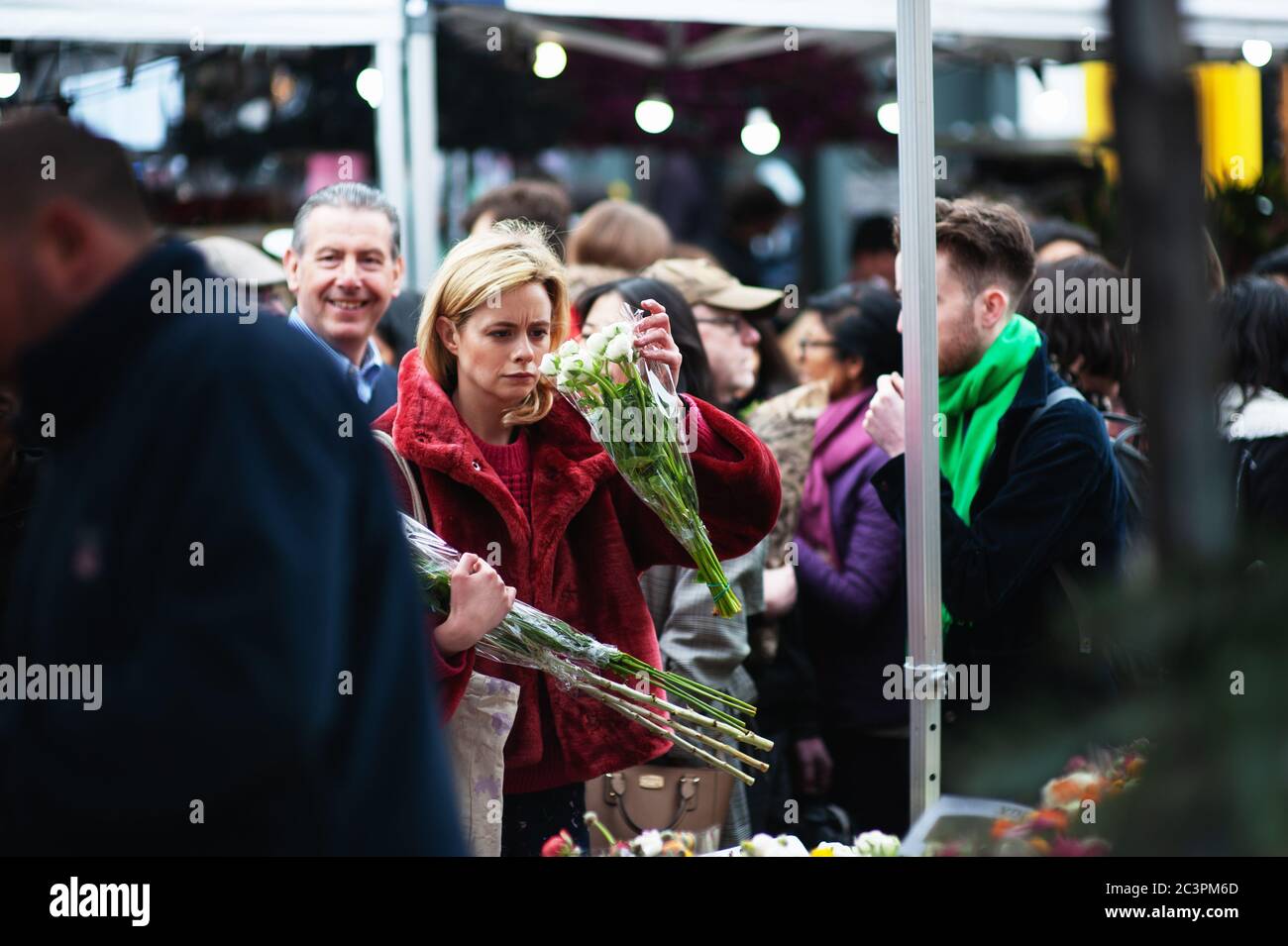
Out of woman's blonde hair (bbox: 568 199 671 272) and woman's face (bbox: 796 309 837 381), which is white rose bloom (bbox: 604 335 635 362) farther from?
woman's blonde hair (bbox: 568 199 671 272)

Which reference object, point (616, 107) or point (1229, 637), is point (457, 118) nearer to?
point (616, 107)

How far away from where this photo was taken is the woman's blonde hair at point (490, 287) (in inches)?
111

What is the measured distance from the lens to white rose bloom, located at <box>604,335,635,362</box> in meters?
2.71

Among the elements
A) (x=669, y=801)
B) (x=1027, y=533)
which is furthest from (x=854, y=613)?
(x=669, y=801)

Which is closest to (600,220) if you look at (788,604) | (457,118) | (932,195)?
(788,604)

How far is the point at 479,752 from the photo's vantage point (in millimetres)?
2738

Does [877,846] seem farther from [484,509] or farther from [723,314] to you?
[723,314]

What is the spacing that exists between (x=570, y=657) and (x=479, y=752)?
0.79ft

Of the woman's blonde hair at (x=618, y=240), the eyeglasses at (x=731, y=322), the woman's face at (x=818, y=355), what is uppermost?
the woman's blonde hair at (x=618, y=240)

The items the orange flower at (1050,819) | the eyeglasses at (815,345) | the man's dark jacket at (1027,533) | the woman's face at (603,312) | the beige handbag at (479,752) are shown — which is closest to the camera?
the orange flower at (1050,819)

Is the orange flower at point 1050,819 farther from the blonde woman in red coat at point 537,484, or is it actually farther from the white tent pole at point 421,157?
the white tent pole at point 421,157

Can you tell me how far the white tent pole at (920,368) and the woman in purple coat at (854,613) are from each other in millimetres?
990

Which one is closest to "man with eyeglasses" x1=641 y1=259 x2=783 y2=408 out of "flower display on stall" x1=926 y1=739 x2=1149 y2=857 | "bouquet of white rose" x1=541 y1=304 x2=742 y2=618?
"bouquet of white rose" x1=541 y1=304 x2=742 y2=618

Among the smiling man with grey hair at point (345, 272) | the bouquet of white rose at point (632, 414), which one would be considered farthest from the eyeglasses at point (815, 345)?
the bouquet of white rose at point (632, 414)
